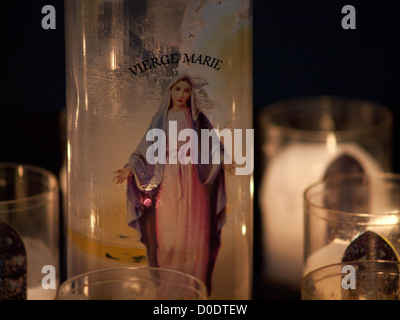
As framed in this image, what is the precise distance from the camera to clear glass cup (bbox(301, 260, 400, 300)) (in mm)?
422

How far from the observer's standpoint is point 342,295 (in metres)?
0.43

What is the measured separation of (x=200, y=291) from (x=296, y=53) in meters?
0.60

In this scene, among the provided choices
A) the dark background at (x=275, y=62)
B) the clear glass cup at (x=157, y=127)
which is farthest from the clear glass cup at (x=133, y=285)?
the dark background at (x=275, y=62)

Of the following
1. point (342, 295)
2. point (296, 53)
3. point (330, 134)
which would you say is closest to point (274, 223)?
point (330, 134)

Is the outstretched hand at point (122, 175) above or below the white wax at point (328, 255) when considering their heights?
above

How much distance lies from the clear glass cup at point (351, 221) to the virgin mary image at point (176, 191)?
0.07m

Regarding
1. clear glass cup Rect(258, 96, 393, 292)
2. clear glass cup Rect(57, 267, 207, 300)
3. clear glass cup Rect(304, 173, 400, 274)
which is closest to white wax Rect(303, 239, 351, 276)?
clear glass cup Rect(304, 173, 400, 274)

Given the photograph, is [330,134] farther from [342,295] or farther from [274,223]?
[342,295]

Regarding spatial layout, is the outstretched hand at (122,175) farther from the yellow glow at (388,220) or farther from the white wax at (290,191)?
the white wax at (290,191)

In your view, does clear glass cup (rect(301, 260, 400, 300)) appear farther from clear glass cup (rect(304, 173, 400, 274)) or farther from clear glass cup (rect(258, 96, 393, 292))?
clear glass cup (rect(258, 96, 393, 292))

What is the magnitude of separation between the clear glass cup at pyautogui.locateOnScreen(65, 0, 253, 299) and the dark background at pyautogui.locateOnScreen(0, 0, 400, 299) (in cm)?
42

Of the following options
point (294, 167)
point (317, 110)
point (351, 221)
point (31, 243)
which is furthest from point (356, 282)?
point (317, 110)

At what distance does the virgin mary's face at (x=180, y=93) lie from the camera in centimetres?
42

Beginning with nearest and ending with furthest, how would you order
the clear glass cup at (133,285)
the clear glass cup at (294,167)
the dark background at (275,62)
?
the clear glass cup at (133,285) → the clear glass cup at (294,167) → the dark background at (275,62)
